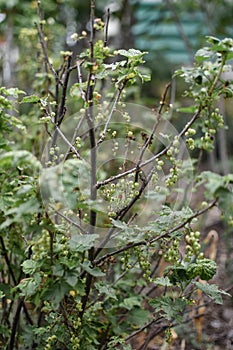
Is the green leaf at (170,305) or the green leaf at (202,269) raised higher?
the green leaf at (202,269)

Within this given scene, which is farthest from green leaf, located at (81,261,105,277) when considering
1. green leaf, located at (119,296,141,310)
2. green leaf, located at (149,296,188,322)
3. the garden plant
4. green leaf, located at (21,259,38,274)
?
green leaf, located at (119,296,141,310)

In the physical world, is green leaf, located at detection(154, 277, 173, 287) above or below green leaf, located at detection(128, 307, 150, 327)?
Answer: above

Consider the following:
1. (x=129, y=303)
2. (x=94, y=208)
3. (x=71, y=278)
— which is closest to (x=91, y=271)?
(x=71, y=278)

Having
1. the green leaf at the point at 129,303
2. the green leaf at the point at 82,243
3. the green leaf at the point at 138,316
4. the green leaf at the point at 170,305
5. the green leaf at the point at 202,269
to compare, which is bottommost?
the green leaf at the point at 138,316

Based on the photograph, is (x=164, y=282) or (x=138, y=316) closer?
(x=164, y=282)

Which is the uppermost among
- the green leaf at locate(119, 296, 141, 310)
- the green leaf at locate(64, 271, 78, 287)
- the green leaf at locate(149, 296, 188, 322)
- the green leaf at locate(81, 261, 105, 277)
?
the green leaf at locate(64, 271, 78, 287)

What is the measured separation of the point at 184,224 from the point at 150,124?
5.76 feet

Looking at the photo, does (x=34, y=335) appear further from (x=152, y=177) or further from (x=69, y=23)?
(x=69, y=23)

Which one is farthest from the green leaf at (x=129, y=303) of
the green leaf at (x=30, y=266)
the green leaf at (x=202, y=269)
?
the green leaf at (x=30, y=266)

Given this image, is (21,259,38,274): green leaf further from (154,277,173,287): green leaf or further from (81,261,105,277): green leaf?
(154,277,173,287): green leaf

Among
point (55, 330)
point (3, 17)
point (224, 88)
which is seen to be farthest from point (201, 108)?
point (3, 17)

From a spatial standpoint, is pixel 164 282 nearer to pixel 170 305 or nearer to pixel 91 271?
pixel 170 305

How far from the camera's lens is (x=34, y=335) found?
177 centimetres

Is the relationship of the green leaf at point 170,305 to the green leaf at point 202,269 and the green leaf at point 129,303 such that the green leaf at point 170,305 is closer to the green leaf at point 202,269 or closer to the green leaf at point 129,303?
the green leaf at point 202,269
